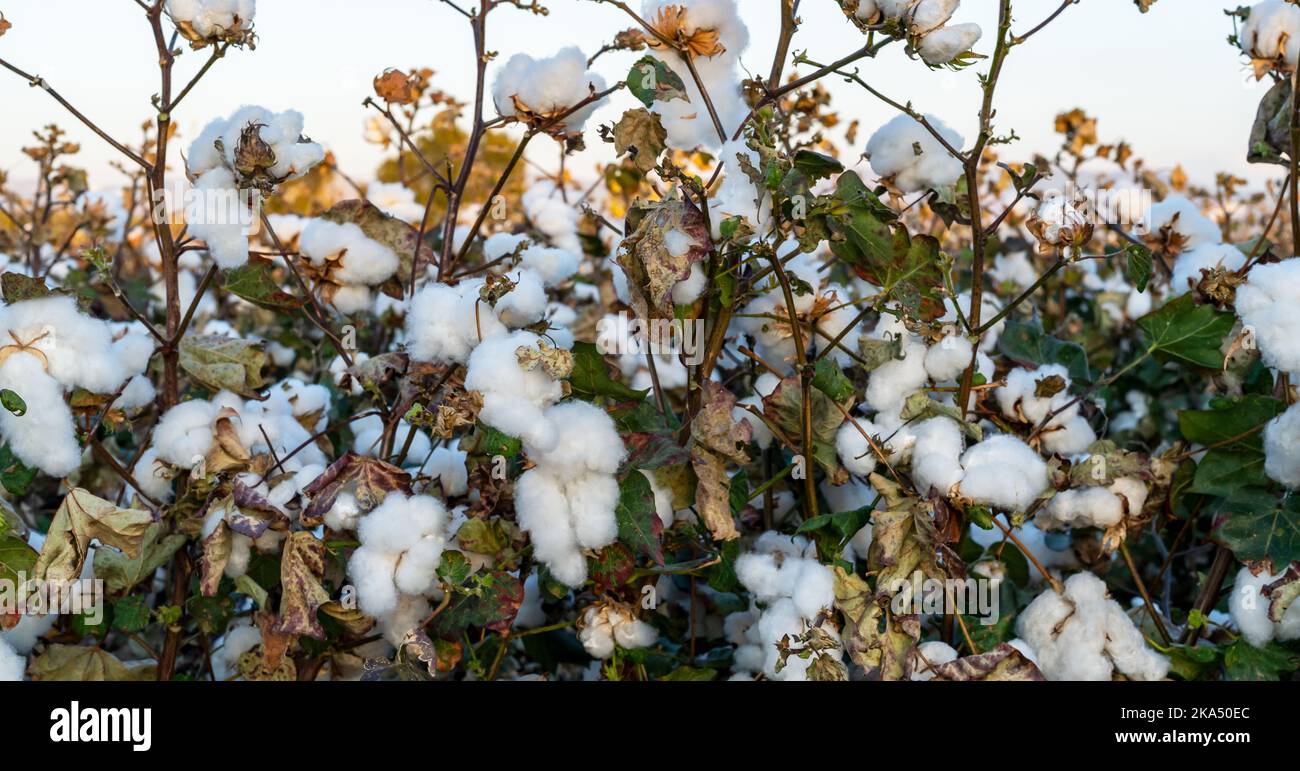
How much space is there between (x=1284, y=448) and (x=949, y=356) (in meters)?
0.37

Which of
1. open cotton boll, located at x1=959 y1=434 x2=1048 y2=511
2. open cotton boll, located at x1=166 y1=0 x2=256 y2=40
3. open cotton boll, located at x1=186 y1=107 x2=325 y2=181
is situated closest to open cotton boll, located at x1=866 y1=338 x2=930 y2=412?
open cotton boll, located at x1=959 y1=434 x2=1048 y2=511

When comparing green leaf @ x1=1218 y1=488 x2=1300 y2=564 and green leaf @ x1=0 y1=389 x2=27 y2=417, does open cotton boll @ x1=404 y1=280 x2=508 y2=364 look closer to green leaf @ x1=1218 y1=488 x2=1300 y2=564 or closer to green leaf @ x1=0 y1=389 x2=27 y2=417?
green leaf @ x1=0 y1=389 x2=27 y2=417

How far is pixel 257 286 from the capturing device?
1356 mm

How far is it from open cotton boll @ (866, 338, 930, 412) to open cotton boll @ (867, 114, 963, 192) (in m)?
0.19

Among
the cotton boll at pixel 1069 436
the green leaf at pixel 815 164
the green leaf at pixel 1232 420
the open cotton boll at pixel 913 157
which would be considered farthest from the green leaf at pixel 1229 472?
the green leaf at pixel 815 164

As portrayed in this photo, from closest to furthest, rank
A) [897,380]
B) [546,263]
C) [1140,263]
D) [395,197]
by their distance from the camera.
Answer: [1140,263], [897,380], [546,263], [395,197]

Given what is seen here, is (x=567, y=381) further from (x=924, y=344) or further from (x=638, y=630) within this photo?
(x=924, y=344)

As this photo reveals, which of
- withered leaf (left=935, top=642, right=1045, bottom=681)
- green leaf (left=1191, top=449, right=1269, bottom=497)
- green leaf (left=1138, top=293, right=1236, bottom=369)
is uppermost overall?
green leaf (left=1138, top=293, right=1236, bottom=369)

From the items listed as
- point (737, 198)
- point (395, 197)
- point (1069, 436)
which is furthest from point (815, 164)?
point (395, 197)

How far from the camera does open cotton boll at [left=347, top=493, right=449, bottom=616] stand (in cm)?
119

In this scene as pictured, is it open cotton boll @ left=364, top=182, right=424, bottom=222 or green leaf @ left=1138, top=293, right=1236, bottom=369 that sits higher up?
open cotton boll @ left=364, top=182, right=424, bottom=222

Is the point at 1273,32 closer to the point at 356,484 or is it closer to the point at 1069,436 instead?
the point at 1069,436

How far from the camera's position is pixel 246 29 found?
4.06 ft
